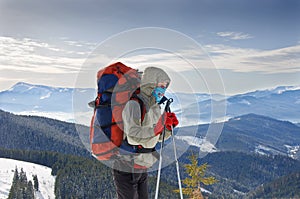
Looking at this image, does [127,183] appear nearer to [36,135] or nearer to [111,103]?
[111,103]

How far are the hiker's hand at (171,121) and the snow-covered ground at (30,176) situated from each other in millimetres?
105952

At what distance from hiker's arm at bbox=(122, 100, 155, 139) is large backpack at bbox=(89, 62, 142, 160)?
0.11 m

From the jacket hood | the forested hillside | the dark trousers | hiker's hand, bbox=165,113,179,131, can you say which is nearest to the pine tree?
the dark trousers

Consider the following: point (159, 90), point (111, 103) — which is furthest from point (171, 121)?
point (111, 103)

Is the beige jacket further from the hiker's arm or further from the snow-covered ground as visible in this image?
the snow-covered ground

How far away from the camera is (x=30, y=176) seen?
386 ft

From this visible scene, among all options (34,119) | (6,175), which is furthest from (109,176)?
(34,119)

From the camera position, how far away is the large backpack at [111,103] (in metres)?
4.42

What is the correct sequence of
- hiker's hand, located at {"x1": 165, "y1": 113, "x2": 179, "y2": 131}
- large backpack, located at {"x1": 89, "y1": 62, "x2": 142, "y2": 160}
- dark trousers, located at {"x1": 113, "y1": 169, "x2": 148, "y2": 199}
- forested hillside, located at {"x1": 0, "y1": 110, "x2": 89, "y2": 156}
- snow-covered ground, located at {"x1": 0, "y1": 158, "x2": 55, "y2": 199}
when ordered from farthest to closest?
forested hillside, located at {"x1": 0, "y1": 110, "x2": 89, "y2": 156}, snow-covered ground, located at {"x1": 0, "y1": 158, "x2": 55, "y2": 199}, dark trousers, located at {"x1": 113, "y1": 169, "x2": 148, "y2": 199}, hiker's hand, located at {"x1": 165, "y1": 113, "x2": 179, "y2": 131}, large backpack, located at {"x1": 89, "y1": 62, "x2": 142, "y2": 160}

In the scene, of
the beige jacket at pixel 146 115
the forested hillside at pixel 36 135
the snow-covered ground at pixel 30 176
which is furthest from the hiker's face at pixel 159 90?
the forested hillside at pixel 36 135

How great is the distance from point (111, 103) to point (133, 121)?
1.23 feet

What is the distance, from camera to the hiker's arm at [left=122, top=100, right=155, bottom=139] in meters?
4.30

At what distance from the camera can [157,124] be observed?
446 cm

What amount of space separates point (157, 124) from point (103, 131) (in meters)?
0.71
